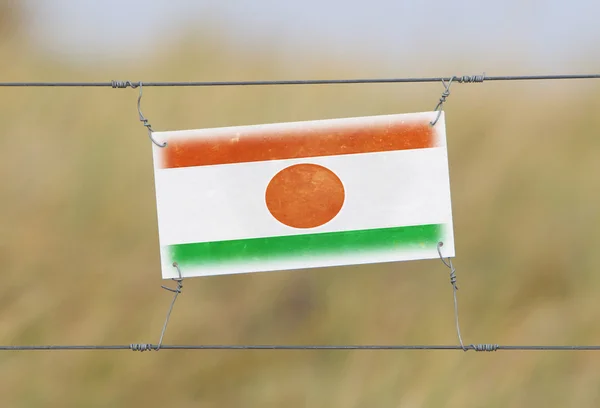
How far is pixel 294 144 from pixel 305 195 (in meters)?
0.09

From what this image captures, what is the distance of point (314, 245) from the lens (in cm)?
115

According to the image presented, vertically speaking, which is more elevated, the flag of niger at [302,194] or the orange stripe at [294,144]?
the orange stripe at [294,144]

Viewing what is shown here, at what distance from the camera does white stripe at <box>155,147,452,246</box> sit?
1153 mm

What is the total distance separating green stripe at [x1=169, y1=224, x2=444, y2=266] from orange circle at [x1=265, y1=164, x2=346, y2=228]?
3 centimetres

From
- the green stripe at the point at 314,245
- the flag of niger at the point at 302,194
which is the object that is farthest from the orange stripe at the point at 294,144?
the green stripe at the point at 314,245

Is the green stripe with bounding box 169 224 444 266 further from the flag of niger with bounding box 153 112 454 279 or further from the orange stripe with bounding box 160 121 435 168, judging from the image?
the orange stripe with bounding box 160 121 435 168

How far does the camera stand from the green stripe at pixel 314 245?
3.78 feet

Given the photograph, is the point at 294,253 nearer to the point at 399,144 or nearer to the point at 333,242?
the point at 333,242

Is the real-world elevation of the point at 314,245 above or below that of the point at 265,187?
below

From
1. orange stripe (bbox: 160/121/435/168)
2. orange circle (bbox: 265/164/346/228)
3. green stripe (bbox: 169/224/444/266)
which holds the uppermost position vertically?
orange stripe (bbox: 160/121/435/168)

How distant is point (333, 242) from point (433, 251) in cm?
17

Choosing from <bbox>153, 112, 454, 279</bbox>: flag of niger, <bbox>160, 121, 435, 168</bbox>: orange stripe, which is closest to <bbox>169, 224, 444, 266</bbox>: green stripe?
<bbox>153, 112, 454, 279</bbox>: flag of niger

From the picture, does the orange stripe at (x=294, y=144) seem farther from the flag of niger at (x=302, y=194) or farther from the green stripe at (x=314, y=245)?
the green stripe at (x=314, y=245)

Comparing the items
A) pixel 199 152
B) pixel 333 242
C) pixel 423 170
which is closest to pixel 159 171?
pixel 199 152
